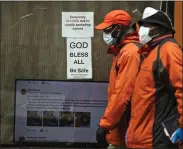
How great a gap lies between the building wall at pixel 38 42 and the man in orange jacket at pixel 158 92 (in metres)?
2.03

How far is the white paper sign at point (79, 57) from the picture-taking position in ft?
20.7

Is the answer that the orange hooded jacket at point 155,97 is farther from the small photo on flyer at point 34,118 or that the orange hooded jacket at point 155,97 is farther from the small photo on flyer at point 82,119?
the small photo on flyer at point 34,118

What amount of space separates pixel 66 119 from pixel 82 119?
21 cm

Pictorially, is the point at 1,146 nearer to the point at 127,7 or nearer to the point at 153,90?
the point at 127,7

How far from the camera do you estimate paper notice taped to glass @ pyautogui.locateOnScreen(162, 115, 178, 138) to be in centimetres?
405

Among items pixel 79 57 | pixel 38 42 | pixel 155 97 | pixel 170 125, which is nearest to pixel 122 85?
pixel 155 97

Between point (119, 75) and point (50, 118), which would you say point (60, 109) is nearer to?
point (50, 118)

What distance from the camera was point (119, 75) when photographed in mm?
4703

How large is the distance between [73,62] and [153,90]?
2.36m

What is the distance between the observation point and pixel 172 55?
3.98m

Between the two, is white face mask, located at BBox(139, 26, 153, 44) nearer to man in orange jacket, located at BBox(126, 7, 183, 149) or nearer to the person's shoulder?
man in orange jacket, located at BBox(126, 7, 183, 149)

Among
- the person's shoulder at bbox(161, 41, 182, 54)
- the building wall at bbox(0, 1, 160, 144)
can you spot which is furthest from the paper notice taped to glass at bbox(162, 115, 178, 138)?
the building wall at bbox(0, 1, 160, 144)

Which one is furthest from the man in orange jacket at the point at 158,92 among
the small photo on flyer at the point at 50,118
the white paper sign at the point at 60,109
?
the small photo on flyer at the point at 50,118

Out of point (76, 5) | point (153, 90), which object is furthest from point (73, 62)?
point (153, 90)
